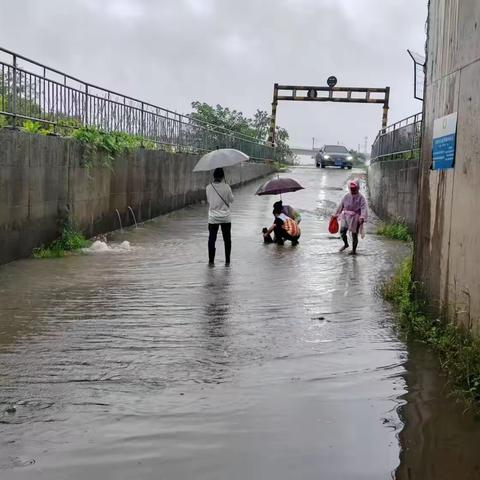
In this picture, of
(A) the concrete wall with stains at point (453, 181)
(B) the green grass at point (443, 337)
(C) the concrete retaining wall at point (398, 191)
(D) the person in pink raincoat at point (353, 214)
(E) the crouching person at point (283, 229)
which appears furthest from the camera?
(C) the concrete retaining wall at point (398, 191)

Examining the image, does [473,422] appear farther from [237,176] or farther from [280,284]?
[237,176]

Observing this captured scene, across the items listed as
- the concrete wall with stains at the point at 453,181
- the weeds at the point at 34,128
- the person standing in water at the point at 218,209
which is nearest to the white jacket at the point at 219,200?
the person standing in water at the point at 218,209

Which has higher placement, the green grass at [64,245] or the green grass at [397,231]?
the green grass at [397,231]

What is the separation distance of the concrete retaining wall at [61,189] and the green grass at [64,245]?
140mm

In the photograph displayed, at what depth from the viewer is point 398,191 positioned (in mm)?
16516

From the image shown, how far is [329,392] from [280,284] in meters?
4.22

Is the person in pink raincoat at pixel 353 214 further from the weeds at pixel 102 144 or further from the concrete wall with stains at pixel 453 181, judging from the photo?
the concrete wall with stains at pixel 453 181

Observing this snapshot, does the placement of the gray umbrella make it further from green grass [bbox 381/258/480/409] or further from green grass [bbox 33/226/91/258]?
green grass [bbox 381/258/480/409]

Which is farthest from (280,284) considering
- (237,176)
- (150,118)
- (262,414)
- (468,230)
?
(237,176)

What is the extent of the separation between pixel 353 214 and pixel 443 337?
22.6 ft

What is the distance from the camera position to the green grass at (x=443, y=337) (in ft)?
14.9

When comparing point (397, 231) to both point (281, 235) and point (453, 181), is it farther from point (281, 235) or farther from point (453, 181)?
point (453, 181)

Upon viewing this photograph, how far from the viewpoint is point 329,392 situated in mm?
4648

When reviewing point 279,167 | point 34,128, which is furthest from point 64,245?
point 279,167
